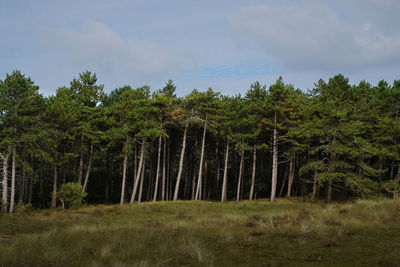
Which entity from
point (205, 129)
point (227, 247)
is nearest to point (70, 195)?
point (205, 129)

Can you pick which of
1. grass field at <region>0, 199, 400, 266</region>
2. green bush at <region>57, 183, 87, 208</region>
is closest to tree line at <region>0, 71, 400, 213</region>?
green bush at <region>57, 183, 87, 208</region>

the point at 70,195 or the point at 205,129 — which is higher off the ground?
the point at 205,129

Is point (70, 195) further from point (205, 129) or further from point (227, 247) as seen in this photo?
point (227, 247)

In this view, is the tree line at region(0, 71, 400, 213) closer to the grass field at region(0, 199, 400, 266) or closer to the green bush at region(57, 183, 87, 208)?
the green bush at region(57, 183, 87, 208)

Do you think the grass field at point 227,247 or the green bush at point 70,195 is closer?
the grass field at point 227,247

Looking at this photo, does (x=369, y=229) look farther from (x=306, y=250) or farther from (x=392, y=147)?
(x=392, y=147)

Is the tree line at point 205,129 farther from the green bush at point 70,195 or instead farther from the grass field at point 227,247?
the grass field at point 227,247

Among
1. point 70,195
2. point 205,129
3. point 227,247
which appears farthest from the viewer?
point 205,129

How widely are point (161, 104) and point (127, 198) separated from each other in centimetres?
2090

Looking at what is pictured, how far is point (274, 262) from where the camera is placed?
23.6 ft

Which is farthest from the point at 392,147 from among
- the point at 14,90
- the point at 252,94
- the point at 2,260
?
the point at 14,90

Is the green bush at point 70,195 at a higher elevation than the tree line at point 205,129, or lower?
lower

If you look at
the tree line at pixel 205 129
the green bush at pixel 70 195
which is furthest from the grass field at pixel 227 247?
the green bush at pixel 70 195

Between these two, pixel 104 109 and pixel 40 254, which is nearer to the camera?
pixel 40 254
